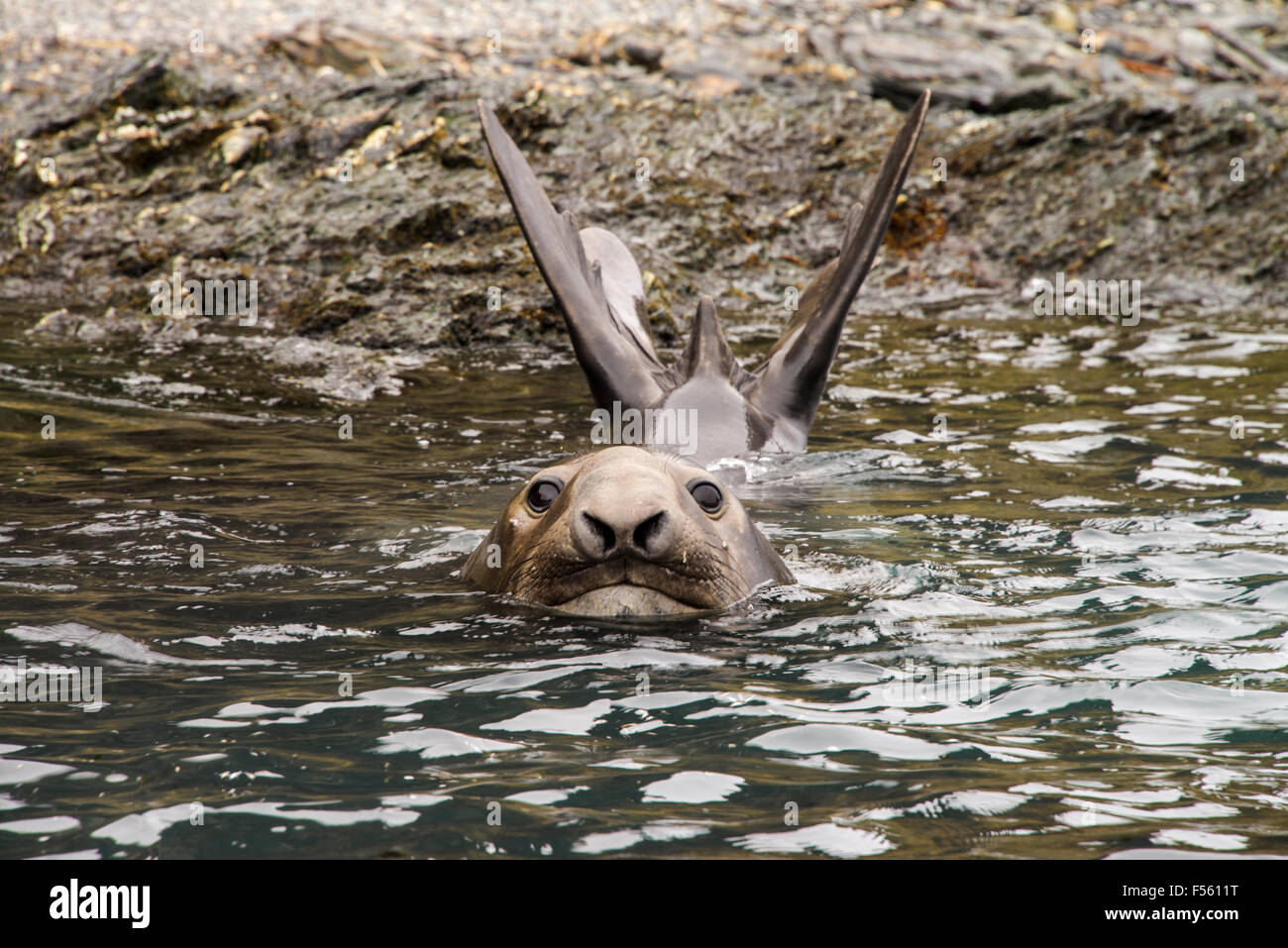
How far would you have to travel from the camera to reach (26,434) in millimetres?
7652

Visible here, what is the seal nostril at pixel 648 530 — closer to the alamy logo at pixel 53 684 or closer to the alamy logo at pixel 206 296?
the alamy logo at pixel 53 684

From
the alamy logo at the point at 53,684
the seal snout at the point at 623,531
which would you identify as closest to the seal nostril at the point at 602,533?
the seal snout at the point at 623,531

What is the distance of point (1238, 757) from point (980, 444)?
4609mm

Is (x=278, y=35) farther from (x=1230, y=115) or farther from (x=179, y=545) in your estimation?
(x=179, y=545)

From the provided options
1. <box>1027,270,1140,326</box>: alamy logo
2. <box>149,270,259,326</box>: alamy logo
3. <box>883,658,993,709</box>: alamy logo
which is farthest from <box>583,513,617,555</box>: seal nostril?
<box>1027,270,1140,326</box>: alamy logo

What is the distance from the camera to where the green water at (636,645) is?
3.03 metres

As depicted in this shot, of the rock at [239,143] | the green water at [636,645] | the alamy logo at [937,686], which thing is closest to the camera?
the green water at [636,645]

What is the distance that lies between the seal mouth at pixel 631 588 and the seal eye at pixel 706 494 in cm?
30

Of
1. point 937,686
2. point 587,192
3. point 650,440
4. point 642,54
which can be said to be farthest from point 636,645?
point 642,54

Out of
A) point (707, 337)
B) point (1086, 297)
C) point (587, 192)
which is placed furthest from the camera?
point (587, 192)

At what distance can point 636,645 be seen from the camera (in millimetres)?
4434

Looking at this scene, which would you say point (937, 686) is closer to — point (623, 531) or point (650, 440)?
point (623, 531)
